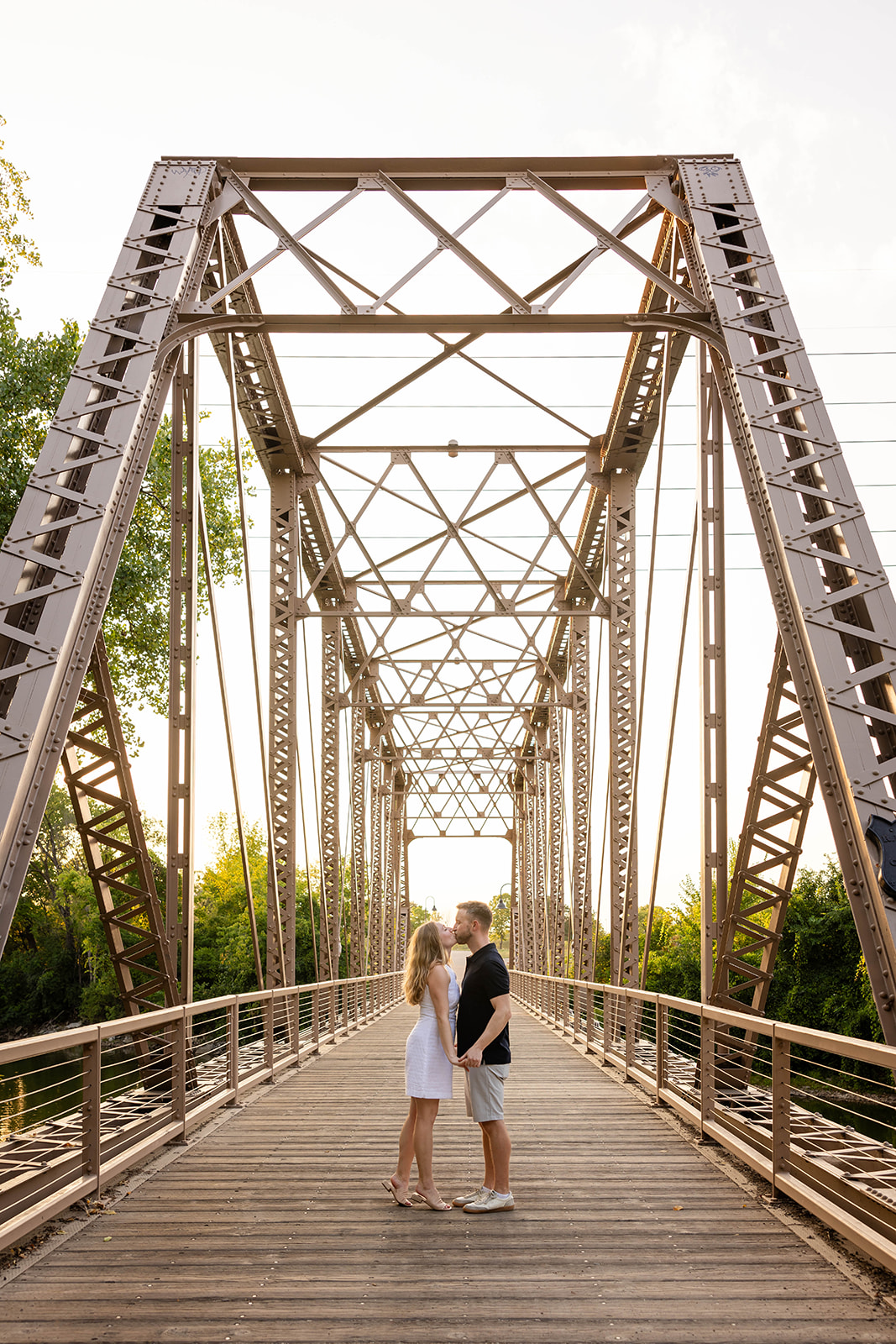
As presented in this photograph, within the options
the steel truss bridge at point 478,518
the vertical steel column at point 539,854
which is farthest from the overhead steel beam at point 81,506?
the vertical steel column at point 539,854

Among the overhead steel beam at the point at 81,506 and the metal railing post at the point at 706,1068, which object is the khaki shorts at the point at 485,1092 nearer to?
the metal railing post at the point at 706,1068

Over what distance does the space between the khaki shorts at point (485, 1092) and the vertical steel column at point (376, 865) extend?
21.8 metres

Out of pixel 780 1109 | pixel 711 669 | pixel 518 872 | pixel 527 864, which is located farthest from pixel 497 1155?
pixel 518 872

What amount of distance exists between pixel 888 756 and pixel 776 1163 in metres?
2.04

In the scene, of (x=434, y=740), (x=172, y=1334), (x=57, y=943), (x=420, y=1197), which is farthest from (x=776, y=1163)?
(x=57, y=943)

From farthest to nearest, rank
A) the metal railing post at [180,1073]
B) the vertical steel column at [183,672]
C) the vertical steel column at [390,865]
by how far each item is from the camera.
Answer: the vertical steel column at [390,865] → the vertical steel column at [183,672] → the metal railing post at [180,1073]

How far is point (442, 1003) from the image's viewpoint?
5.38 meters

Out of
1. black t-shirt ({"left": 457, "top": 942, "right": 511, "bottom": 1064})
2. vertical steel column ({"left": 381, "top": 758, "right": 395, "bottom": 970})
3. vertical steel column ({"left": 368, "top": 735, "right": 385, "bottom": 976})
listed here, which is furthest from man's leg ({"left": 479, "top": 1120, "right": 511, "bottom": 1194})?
vertical steel column ({"left": 381, "top": 758, "right": 395, "bottom": 970})

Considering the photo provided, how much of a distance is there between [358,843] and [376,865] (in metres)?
5.51

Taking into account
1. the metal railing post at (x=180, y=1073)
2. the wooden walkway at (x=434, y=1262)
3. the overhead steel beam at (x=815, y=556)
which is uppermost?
the overhead steel beam at (x=815, y=556)

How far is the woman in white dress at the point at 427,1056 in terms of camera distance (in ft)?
17.4

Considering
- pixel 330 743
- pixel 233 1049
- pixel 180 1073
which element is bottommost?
pixel 180 1073

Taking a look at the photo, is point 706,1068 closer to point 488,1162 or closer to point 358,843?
point 488,1162

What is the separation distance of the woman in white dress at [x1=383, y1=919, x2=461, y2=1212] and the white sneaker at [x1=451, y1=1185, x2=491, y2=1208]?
8 centimetres
